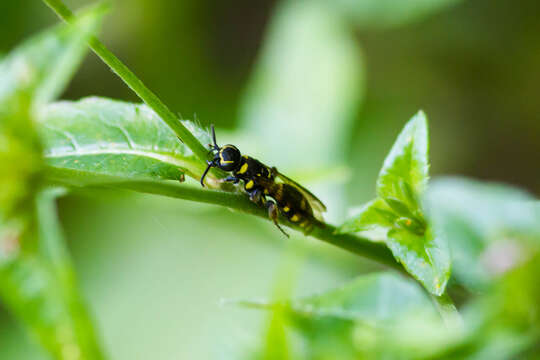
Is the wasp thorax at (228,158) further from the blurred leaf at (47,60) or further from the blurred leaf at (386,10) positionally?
the blurred leaf at (386,10)

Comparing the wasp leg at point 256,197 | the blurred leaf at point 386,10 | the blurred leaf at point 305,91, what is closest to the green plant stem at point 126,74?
the wasp leg at point 256,197

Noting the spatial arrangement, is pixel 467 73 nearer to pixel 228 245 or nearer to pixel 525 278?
pixel 228 245

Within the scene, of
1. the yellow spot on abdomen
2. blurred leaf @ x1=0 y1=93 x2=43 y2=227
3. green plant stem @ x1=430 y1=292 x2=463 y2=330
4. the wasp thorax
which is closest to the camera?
blurred leaf @ x1=0 y1=93 x2=43 y2=227

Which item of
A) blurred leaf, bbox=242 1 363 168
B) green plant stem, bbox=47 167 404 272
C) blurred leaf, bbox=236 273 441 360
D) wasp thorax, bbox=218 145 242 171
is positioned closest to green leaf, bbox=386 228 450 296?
green plant stem, bbox=47 167 404 272

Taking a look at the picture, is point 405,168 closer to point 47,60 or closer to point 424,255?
point 424,255

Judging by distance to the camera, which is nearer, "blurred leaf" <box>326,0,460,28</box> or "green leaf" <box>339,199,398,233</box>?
"green leaf" <box>339,199,398,233</box>

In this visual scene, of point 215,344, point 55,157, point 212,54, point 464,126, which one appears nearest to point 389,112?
point 464,126

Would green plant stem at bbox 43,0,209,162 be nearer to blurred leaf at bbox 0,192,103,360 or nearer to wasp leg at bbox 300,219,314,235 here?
wasp leg at bbox 300,219,314,235

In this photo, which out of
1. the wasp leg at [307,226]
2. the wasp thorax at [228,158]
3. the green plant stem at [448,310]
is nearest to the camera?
the green plant stem at [448,310]

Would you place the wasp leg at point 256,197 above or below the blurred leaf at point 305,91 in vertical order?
below
